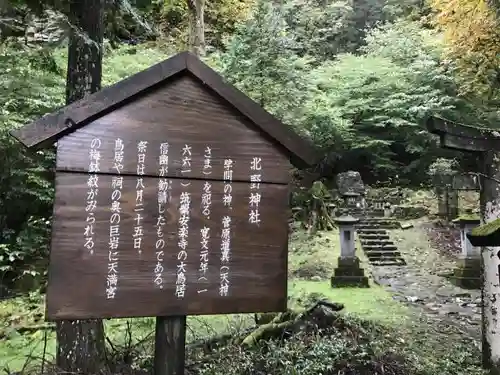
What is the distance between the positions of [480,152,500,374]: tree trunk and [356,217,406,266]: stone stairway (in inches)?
300

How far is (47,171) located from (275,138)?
884cm

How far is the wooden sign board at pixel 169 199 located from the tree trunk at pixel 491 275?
2891 millimetres

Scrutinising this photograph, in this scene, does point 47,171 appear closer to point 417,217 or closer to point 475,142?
point 475,142

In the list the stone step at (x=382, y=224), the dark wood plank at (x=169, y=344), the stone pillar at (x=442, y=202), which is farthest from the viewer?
the stone pillar at (x=442, y=202)

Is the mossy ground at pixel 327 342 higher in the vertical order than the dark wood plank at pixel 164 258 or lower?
lower

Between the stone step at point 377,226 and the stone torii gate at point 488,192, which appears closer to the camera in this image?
the stone torii gate at point 488,192

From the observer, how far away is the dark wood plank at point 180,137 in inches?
94.3

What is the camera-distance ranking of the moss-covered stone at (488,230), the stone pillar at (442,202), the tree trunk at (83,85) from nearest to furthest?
the moss-covered stone at (488,230), the tree trunk at (83,85), the stone pillar at (442,202)

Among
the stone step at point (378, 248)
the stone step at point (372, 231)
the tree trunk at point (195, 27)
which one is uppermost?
the tree trunk at point (195, 27)

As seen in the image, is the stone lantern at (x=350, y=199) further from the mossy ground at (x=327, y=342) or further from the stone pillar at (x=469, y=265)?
the mossy ground at (x=327, y=342)

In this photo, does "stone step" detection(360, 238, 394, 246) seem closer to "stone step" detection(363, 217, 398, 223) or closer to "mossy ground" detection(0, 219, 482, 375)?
"stone step" detection(363, 217, 398, 223)

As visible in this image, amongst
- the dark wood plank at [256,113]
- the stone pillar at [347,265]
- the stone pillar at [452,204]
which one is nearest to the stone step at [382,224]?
the stone pillar at [452,204]

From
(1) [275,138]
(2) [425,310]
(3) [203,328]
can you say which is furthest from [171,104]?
(2) [425,310]

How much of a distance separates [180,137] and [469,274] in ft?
31.0
